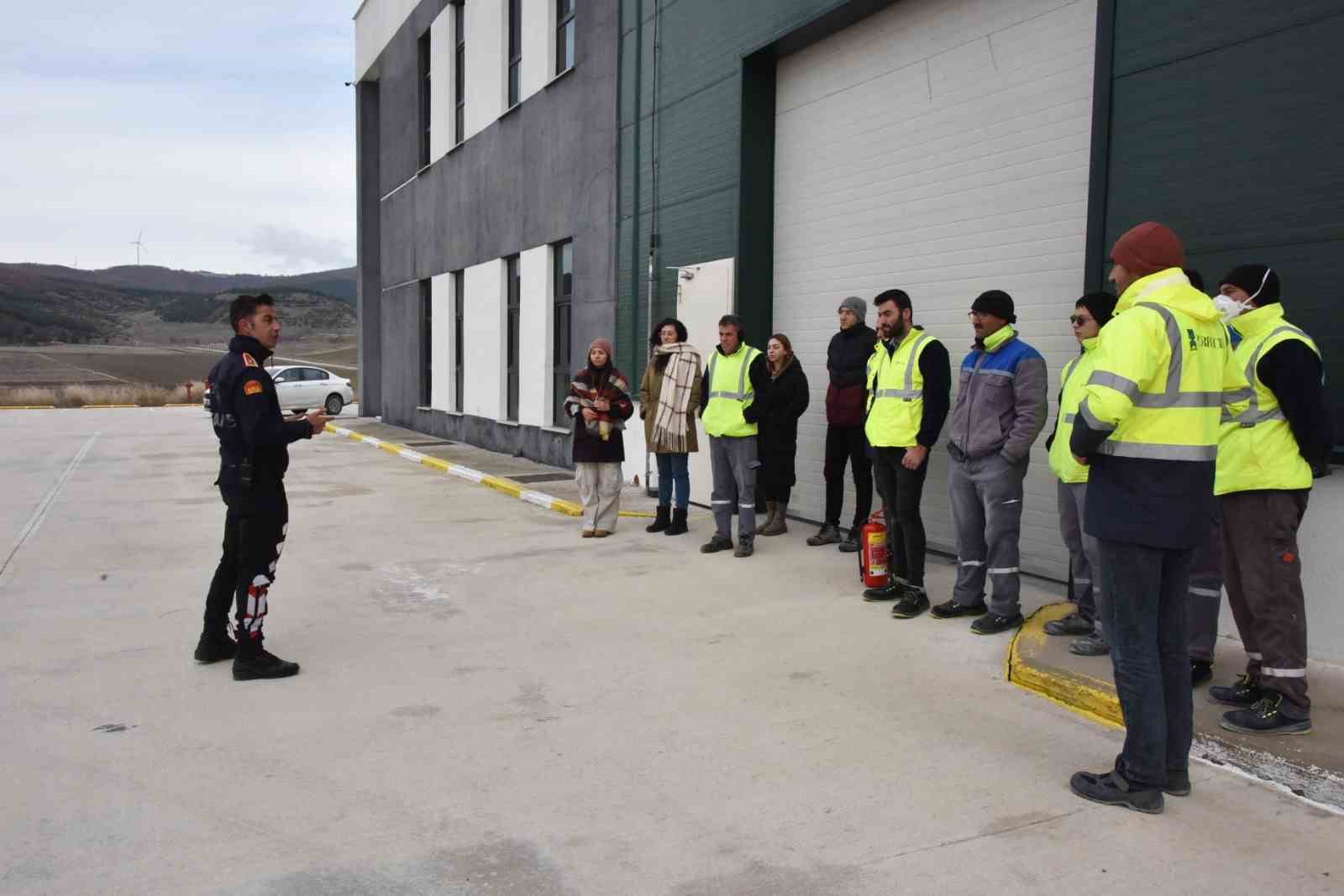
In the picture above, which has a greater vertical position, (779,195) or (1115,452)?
(779,195)

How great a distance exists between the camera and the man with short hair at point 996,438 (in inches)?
231

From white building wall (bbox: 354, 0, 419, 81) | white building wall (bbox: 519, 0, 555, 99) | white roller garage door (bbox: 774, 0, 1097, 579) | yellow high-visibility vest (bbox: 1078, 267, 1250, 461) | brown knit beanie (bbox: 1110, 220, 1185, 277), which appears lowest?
yellow high-visibility vest (bbox: 1078, 267, 1250, 461)

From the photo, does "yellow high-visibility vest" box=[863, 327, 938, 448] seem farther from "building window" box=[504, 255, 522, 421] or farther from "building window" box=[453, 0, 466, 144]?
"building window" box=[453, 0, 466, 144]

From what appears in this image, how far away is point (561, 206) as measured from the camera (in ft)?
47.8

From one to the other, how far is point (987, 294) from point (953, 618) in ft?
6.61

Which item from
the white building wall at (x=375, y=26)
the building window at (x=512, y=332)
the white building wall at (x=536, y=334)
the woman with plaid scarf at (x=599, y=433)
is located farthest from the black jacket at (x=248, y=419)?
the white building wall at (x=375, y=26)

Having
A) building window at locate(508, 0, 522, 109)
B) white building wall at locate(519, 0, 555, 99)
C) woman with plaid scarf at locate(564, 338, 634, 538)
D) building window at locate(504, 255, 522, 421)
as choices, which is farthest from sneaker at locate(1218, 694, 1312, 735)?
building window at locate(508, 0, 522, 109)

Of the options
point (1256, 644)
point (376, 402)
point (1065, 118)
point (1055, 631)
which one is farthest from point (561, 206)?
point (376, 402)

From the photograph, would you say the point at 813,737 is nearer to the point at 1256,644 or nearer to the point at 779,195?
the point at 1256,644

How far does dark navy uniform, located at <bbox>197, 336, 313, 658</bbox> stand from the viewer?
525cm

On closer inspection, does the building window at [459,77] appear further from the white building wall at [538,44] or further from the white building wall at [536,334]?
the white building wall at [536,334]

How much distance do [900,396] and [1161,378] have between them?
3036 millimetres

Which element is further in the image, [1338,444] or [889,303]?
[889,303]

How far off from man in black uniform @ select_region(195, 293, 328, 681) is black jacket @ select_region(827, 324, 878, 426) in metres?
4.32
